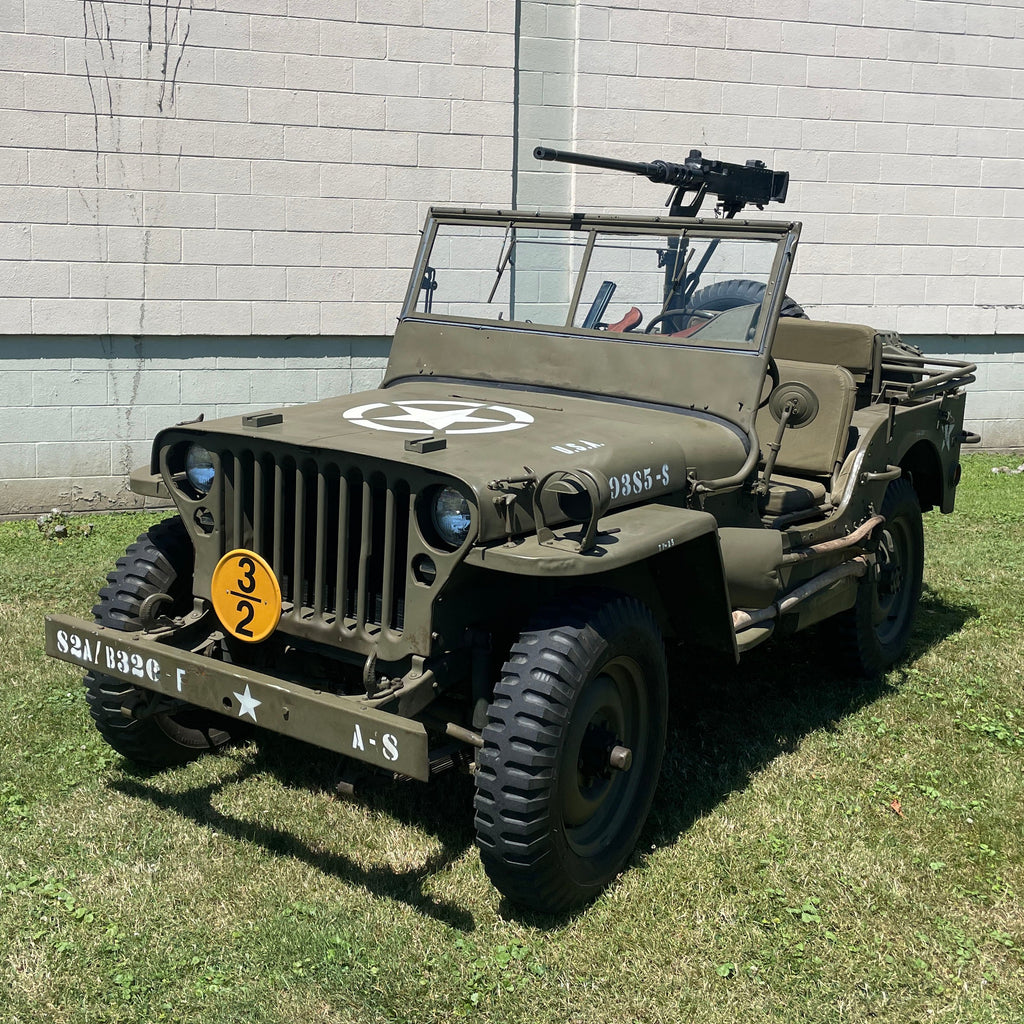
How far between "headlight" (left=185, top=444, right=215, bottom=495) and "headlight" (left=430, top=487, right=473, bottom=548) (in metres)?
0.88

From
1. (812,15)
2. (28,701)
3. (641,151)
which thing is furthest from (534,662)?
(812,15)

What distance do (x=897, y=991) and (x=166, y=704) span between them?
2450 mm

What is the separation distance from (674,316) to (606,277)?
1.07 ft

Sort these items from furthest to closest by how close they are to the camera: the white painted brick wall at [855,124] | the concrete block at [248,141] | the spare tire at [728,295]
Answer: the white painted brick wall at [855,124] → the concrete block at [248,141] → the spare tire at [728,295]

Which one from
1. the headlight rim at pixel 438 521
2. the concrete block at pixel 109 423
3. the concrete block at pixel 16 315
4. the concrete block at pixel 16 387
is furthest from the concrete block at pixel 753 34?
the headlight rim at pixel 438 521

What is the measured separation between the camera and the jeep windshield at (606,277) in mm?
4652

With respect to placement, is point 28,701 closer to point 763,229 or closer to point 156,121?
point 763,229

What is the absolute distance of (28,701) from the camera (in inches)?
199

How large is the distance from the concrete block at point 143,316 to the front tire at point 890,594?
511 centimetres

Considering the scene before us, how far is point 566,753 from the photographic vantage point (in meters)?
3.44

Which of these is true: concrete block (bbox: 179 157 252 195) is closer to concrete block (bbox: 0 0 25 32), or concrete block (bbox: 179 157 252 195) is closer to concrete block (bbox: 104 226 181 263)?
concrete block (bbox: 104 226 181 263)

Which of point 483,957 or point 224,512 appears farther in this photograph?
point 224,512

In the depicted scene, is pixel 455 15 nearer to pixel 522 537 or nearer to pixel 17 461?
pixel 17 461

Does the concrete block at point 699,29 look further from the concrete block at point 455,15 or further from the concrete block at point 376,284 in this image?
the concrete block at point 376,284
